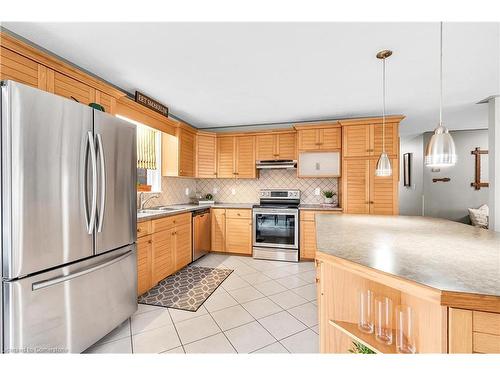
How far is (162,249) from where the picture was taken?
9.01ft

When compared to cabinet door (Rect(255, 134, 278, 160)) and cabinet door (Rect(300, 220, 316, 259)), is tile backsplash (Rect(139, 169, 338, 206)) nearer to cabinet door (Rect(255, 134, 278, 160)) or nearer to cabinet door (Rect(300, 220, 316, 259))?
cabinet door (Rect(255, 134, 278, 160))

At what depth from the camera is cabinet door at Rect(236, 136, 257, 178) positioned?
4.18m

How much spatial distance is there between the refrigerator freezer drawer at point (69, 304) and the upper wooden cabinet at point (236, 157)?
2550mm

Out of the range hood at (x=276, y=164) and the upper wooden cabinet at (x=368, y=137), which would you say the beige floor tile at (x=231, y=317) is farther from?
the upper wooden cabinet at (x=368, y=137)

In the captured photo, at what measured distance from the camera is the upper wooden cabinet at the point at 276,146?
4.04 metres

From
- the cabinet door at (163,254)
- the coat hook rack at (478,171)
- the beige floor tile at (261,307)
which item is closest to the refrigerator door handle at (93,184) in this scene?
the cabinet door at (163,254)

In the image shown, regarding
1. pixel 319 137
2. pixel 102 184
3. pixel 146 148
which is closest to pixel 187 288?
pixel 102 184

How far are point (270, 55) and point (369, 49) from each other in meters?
0.82

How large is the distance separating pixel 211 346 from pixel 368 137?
3.45 meters

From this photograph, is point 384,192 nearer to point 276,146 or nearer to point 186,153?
point 276,146
